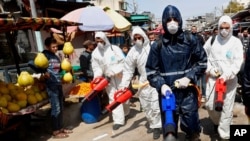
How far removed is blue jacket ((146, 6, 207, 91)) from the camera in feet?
12.0

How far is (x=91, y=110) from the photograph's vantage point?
6.39m

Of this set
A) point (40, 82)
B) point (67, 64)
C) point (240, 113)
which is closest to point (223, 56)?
point (240, 113)

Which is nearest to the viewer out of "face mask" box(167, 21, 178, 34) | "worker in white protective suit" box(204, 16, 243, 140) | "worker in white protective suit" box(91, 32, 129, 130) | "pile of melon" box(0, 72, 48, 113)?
"face mask" box(167, 21, 178, 34)

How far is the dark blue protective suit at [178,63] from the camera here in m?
3.67

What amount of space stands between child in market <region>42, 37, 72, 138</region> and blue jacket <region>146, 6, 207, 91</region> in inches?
95.9

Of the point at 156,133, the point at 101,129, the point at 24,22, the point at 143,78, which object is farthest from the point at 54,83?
the point at 156,133

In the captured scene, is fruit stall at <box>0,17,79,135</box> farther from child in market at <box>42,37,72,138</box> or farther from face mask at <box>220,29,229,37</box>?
face mask at <box>220,29,229,37</box>

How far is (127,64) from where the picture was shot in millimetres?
5438

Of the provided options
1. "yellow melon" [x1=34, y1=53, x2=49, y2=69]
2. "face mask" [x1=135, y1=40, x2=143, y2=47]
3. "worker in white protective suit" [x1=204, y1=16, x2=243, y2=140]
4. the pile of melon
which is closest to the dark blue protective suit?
"worker in white protective suit" [x1=204, y1=16, x2=243, y2=140]

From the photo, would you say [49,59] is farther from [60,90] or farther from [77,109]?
[77,109]

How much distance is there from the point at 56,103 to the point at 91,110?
0.99m

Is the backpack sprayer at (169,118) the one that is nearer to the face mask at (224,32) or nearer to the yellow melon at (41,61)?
the face mask at (224,32)

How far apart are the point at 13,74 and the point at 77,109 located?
235 cm

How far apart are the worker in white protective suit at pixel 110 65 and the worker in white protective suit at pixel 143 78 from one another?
1.44 ft
